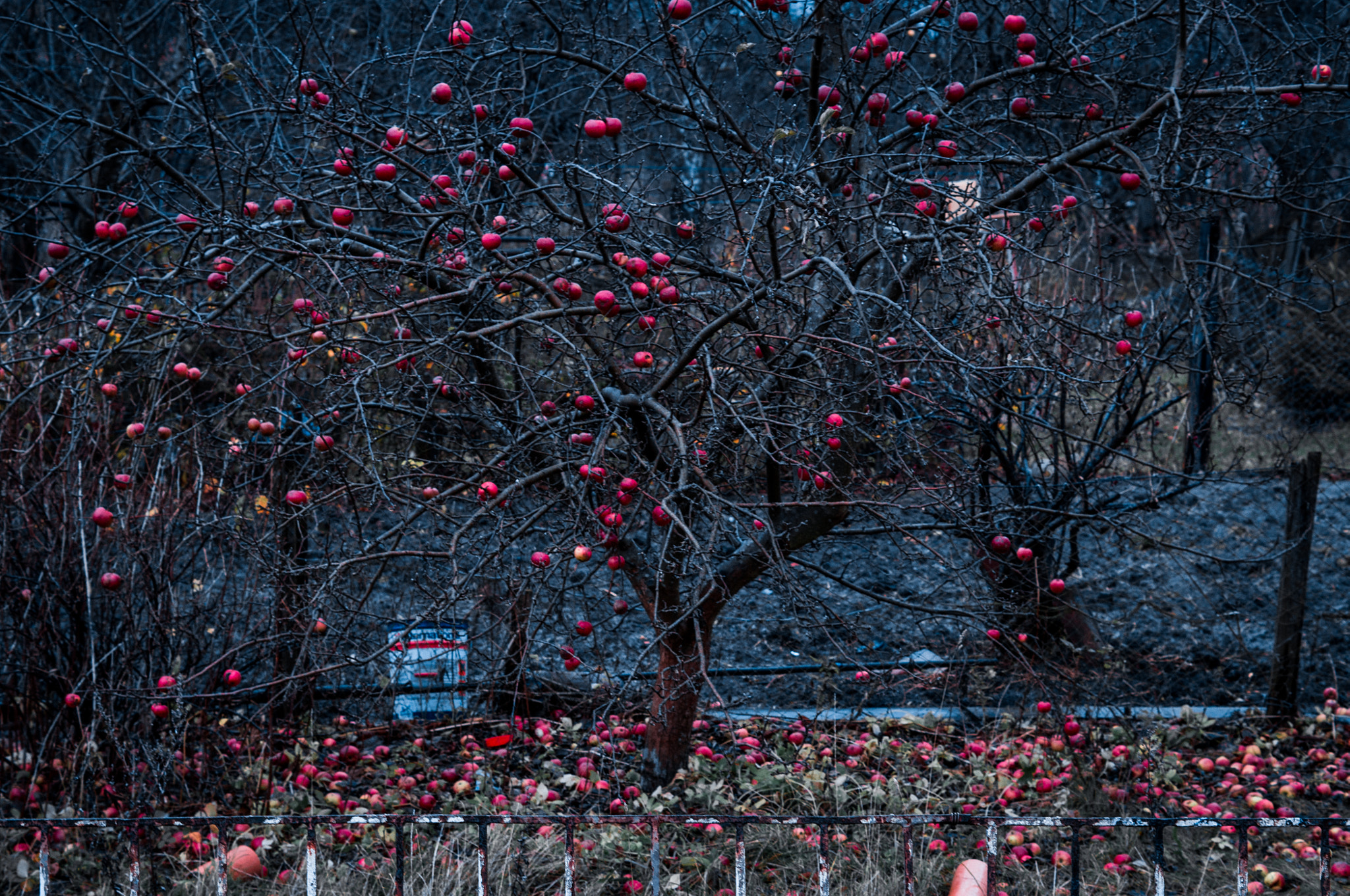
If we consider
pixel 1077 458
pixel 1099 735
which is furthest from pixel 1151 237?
pixel 1099 735

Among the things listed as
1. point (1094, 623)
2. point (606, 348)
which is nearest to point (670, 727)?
point (606, 348)

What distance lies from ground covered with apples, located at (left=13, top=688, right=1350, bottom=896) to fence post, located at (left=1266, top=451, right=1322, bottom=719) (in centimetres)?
15

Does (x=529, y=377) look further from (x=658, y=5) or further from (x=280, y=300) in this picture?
(x=280, y=300)

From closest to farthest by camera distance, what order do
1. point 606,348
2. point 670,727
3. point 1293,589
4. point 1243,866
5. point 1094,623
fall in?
1. point 1243,866
2. point 670,727
3. point 606,348
4. point 1293,589
5. point 1094,623

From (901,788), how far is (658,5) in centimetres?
273

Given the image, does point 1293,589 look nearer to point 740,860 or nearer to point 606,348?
point 606,348

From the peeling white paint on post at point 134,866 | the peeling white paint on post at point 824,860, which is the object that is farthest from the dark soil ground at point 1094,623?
the peeling white paint on post at point 134,866

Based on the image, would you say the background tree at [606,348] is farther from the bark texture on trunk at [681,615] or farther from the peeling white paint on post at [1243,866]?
the peeling white paint on post at [1243,866]

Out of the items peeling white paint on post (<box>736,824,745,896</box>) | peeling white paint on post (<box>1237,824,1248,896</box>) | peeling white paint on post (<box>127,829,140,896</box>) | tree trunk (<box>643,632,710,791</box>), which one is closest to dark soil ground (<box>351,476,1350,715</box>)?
tree trunk (<box>643,632,710,791</box>)

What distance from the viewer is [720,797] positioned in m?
3.48

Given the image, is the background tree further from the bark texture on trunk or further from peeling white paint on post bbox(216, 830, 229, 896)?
peeling white paint on post bbox(216, 830, 229, 896)

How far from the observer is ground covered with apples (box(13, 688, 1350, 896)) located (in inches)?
120

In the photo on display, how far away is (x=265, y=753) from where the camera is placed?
3.75 metres

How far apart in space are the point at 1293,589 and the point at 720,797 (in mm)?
2898
